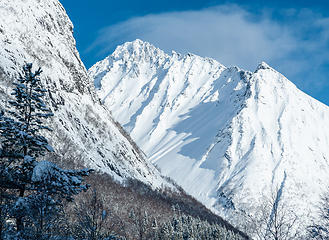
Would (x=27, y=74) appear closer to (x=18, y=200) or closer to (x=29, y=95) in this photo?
(x=29, y=95)

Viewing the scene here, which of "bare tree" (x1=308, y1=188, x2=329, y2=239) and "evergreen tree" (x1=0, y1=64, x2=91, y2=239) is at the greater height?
"bare tree" (x1=308, y1=188, x2=329, y2=239)

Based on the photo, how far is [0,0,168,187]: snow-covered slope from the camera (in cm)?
8902

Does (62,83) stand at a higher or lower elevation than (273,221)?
higher

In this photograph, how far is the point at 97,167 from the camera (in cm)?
9888

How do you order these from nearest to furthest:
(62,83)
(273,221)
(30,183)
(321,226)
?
1. (30,183)
2. (273,221)
3. (321,226)
4. (62,83)

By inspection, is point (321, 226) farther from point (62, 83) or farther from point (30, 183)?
point (62, 83)

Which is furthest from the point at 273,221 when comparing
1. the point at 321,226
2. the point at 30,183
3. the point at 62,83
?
the point at 62,83

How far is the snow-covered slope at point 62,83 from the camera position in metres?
89.0

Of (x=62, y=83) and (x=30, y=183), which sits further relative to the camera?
(x=62, y=83)

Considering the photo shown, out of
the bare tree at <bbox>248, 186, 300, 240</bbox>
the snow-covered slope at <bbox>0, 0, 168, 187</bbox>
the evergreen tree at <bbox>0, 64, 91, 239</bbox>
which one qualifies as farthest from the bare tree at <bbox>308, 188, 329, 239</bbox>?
the snow-covered slope at <bbox>0, 0, 168, 187</bbox>

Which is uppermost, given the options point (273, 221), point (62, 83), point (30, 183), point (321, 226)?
point (62, 83)

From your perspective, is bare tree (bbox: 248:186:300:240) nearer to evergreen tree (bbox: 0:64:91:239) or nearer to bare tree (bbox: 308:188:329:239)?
bare tree (bbox: 308:188:329:239)

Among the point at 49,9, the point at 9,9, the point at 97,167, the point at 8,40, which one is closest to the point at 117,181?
the point at 97,167

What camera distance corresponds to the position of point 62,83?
108875mm
